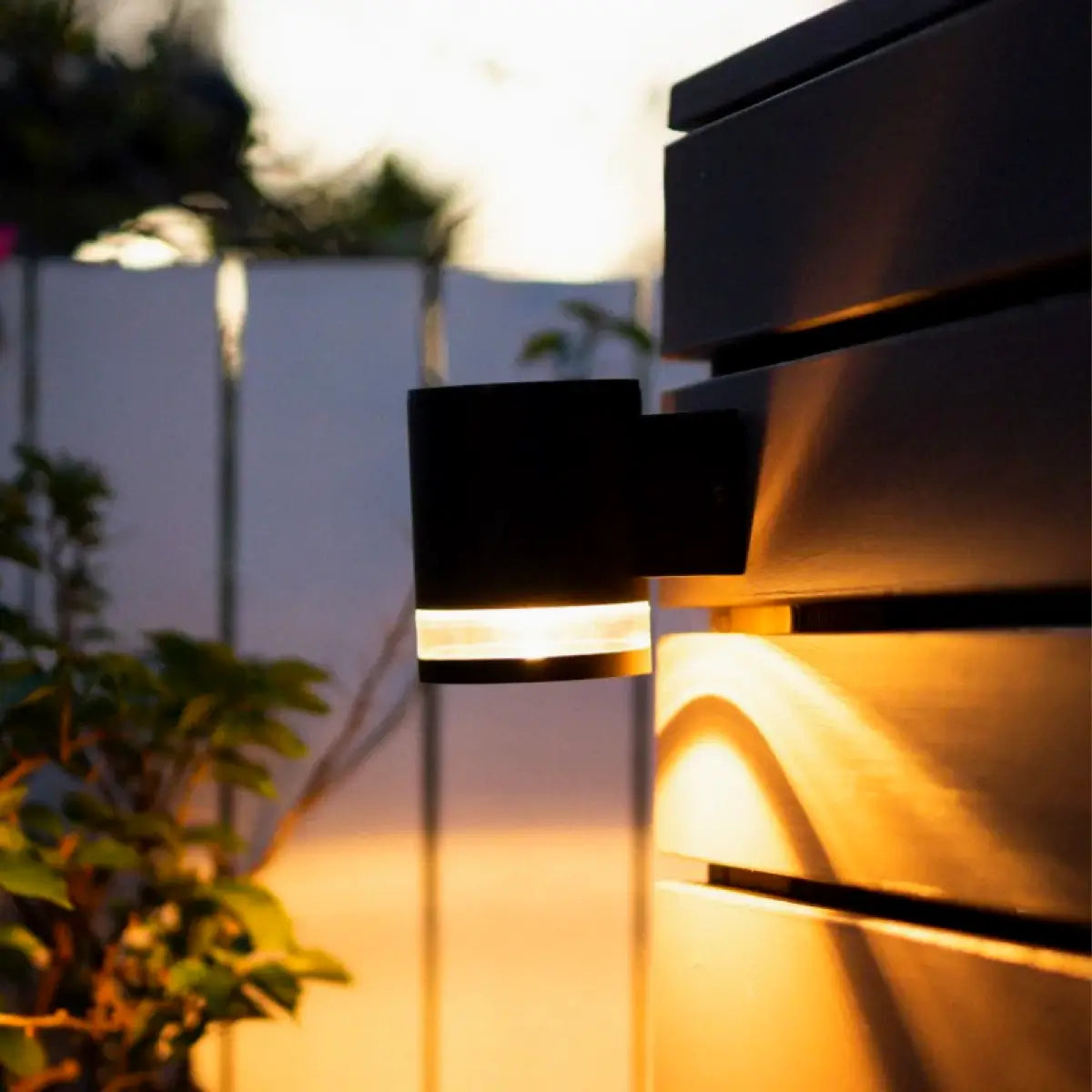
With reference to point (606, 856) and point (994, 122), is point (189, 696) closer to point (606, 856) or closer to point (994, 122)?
point (606, 856)

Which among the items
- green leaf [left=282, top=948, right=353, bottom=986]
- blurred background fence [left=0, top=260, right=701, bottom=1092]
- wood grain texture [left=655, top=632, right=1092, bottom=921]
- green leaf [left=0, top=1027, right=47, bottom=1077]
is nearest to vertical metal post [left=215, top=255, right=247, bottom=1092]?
blurred background fence [left=0, top=260, right=701, bottom=1092]

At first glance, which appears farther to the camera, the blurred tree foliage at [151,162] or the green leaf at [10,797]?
the blurred tree foliage at [151,162]

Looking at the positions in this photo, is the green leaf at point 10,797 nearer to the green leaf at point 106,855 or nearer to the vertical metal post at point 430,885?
the green leaf at point 106,855

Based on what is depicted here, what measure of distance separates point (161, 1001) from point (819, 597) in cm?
94

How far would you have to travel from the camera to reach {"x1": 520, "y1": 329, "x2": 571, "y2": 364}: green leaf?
5.95 feet

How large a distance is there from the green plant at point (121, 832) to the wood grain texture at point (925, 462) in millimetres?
674

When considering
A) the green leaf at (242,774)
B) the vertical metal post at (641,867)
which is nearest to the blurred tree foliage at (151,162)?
the vertical metal post at (641,867)

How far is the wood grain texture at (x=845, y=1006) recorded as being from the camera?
2.56ft

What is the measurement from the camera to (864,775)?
0.93 m

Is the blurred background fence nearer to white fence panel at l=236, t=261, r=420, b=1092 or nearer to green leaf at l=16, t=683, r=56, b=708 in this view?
white fence panel at l=236, t=261, r=420, b=1092

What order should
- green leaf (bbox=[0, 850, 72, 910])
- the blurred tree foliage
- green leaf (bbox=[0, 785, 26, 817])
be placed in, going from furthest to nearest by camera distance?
the blurred tree foliage < green leaf (bbox=[0, 785, 26, 817]) < green leaf (bbox=[0, 850, 72, 910])

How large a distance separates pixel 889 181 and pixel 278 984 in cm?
102

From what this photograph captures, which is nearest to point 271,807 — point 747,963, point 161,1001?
point 161,1001

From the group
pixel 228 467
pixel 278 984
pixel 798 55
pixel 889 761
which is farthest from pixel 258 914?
pixel 798 55
